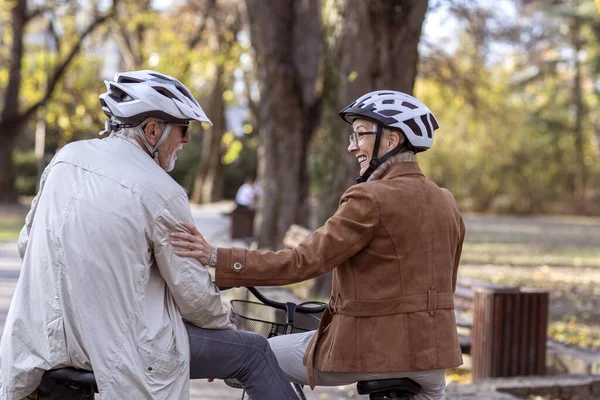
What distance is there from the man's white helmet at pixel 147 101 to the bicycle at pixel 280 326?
3.02 feet

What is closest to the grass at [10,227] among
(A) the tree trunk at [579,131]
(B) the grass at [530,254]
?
(B) the grass at [530,254]

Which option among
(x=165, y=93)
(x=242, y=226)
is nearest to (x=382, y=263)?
(x=165, y=93)

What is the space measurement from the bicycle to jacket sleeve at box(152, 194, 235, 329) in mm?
423

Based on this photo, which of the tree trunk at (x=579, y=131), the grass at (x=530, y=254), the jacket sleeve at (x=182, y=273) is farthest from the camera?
the tree trunk at (x=579, y=131)

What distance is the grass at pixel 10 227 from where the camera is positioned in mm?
22688

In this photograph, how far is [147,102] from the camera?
3.35 metres

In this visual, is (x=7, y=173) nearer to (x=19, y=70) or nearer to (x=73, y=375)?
(x=19, y=70)

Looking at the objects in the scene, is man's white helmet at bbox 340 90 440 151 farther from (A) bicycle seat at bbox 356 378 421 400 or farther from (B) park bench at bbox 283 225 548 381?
(B) park bench at bbox 283 225 548 381

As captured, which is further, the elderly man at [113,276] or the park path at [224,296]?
the park path at [224,296]

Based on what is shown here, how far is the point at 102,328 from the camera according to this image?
3.10 m

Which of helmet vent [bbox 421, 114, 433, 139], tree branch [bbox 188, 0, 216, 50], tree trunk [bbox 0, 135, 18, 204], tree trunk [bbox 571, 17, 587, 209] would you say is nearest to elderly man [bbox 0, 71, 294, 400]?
helmet vent [bbox 421, 114, 433, 139]

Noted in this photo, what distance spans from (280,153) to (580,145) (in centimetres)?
3632

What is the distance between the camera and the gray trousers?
346 cm

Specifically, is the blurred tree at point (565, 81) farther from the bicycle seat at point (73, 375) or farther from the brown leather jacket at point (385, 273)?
the bicycle seat at point (73, 375)
